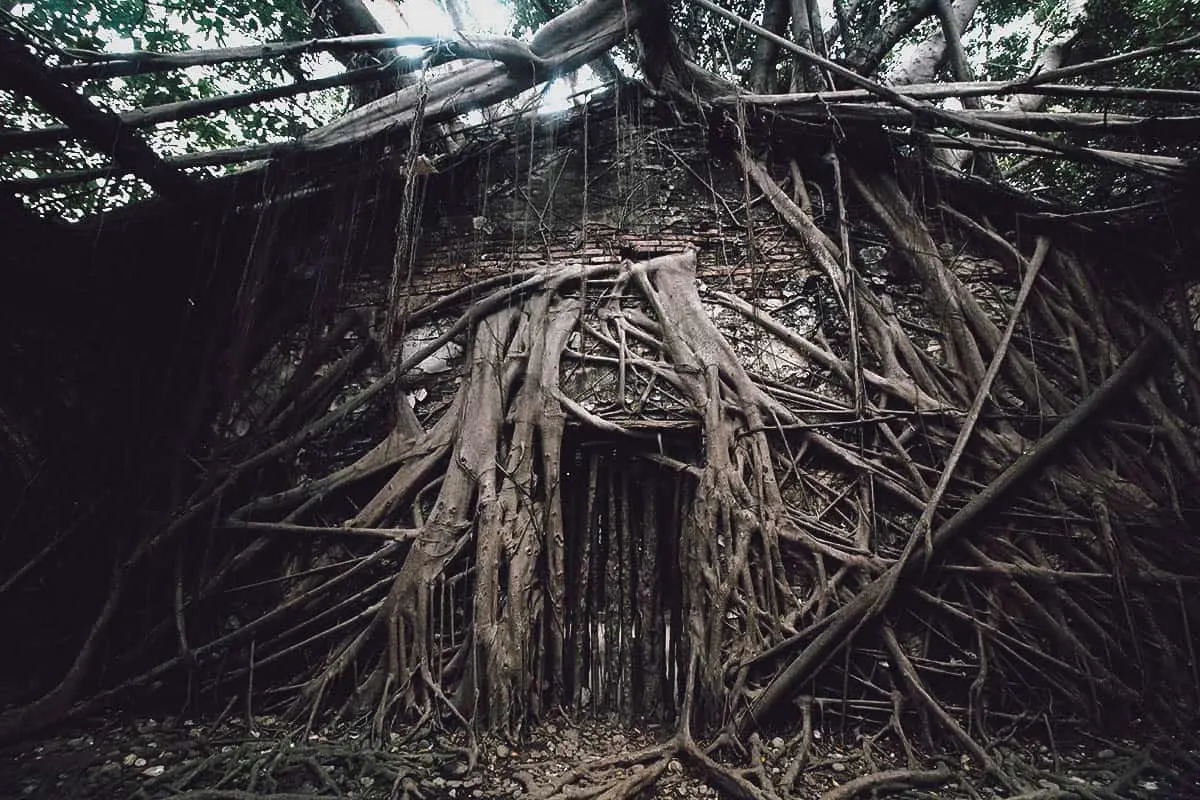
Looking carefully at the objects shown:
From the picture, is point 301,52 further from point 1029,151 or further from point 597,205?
point 1029,151

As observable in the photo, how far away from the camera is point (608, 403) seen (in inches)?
116

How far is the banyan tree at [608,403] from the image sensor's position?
7.73 ft

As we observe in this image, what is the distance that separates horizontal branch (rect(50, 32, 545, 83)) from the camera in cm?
217

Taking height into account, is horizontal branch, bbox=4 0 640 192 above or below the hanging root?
above

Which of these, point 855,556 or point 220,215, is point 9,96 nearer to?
point 220,215

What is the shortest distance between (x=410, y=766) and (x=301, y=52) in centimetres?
297

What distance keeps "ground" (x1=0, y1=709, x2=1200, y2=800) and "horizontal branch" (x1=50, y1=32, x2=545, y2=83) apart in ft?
8.78

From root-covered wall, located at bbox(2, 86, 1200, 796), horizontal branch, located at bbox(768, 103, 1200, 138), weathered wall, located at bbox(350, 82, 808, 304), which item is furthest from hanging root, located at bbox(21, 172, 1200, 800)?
horizontal branch, located at bbox(768, 103, 1200, 138)

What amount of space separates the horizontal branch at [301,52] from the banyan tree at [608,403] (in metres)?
0.02

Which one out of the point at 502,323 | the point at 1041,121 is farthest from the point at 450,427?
the point at 1041,121

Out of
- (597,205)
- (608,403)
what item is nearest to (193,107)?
(597,205)

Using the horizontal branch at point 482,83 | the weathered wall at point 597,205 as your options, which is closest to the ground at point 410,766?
the weathered wall at point 597,205

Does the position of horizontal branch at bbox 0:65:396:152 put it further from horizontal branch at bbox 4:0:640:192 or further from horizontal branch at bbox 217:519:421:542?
horizontal branch at bbox 217:519:421:542

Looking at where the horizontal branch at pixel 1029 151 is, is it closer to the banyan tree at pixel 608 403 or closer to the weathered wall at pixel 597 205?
the banyan tree at pixel 608 403
